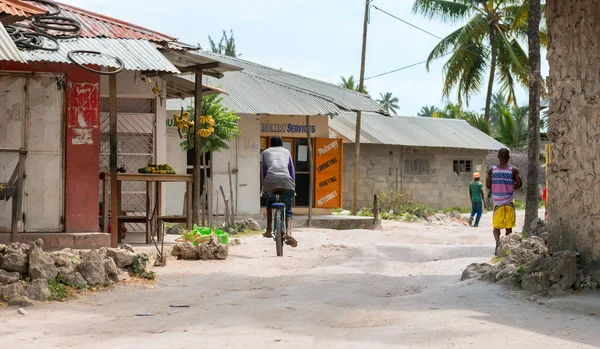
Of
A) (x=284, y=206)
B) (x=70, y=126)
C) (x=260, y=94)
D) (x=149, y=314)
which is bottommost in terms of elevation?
(x=149, y=314)

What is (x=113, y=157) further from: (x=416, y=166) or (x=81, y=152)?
(x=416, y=166)

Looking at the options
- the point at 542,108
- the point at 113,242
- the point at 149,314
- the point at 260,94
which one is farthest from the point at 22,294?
the point at 260,94

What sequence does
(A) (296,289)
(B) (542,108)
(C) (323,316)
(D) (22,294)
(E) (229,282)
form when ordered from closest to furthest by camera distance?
(C) (323,316) → (D) (22,294) → (A) (296,289) → (E) (229,282) → (B) (542,108)

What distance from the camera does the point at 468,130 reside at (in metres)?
35.6

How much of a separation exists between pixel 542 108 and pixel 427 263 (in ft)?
20.3

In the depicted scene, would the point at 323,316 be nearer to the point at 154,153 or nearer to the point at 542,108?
the point at 154,153

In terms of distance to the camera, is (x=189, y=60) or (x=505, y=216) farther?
(x=189, y=60)

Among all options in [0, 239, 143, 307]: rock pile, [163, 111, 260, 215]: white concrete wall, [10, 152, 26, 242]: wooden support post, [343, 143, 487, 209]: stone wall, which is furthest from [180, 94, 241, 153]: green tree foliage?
[343, 143, 487, 209]: stone wall

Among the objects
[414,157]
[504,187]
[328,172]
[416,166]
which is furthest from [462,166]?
[504,187]

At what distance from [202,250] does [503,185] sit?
13.1 ft

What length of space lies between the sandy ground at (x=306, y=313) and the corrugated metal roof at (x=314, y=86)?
33.0 feet

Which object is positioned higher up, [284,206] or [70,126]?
[70,126]

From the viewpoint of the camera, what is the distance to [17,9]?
8945 mm

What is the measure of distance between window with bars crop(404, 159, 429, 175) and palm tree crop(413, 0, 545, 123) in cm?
602
